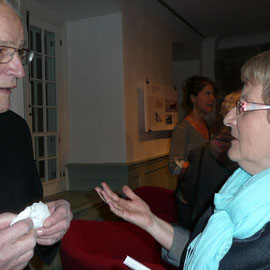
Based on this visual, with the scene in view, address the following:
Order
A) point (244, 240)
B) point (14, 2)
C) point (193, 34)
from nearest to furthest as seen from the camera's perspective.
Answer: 1. point (244, 240)
2. point (14, 2)
3. point (193, 34)

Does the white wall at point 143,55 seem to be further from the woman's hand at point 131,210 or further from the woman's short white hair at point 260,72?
the woman's short white hair at point 260,72

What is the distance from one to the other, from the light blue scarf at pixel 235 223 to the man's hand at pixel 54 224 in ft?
1.66

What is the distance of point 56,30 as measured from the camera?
3.99m

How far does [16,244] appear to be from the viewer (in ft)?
2.89

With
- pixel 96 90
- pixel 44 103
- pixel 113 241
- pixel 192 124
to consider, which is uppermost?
pixel 96 90

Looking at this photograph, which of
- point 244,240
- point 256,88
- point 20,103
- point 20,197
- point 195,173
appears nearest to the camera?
point 244,240

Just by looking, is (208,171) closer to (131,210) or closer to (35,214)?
(131,210)

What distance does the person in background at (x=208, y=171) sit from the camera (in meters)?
1.88

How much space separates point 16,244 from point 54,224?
0.81 ft

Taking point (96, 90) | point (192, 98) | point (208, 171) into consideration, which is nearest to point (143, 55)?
point (96, 90)

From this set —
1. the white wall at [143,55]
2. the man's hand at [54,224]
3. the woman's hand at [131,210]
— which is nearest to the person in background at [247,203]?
the woman's hand at [131,210]

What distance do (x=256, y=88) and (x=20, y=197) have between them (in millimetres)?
1118

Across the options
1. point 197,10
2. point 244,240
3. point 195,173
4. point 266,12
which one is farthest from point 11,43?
point 266,12

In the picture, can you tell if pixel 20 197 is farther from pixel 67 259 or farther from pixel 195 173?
pixel 195 173
